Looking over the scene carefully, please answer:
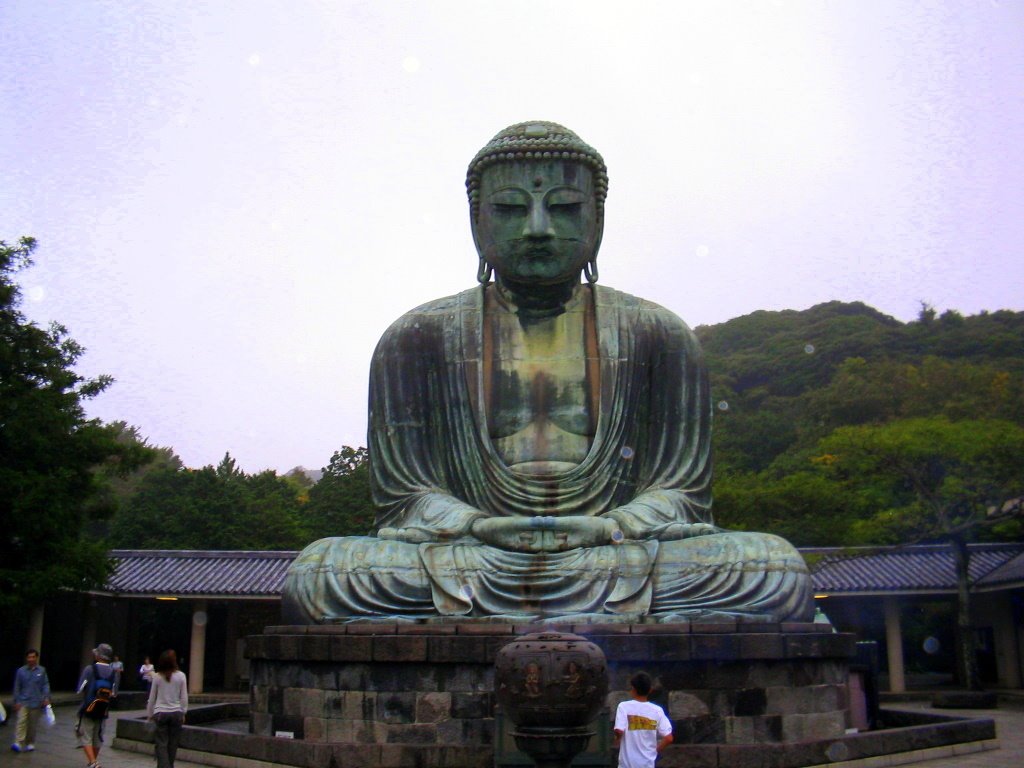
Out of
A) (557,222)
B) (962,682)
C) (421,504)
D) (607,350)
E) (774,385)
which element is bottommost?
(962,682)

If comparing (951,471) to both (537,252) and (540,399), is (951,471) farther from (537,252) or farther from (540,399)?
(537,252)

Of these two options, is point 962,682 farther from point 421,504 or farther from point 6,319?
point 6,319

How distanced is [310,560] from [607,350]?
10.3 feet

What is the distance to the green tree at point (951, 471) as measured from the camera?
19156 millimetres

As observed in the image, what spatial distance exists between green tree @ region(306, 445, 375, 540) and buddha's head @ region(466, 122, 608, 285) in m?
22.3

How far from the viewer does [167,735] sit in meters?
7.19

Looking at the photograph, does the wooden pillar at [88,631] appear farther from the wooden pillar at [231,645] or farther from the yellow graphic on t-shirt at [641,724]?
the yellow graphic on t-shirt at [641,724]

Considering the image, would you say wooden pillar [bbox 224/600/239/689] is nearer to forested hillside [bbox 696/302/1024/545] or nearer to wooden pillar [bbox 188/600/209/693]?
wooden pillar [bbox 188/600/209/693]

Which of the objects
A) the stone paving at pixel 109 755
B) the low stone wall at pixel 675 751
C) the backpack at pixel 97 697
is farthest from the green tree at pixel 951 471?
the backpack at pixel 97 697

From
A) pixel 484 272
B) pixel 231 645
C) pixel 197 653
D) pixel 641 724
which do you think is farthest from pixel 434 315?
pixel 231 645

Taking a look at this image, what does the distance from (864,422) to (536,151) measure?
30990 millimetres

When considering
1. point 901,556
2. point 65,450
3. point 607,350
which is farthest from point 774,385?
point 607,350

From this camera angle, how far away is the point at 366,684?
24.2 feet

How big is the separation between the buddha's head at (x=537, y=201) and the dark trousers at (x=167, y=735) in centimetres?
460
